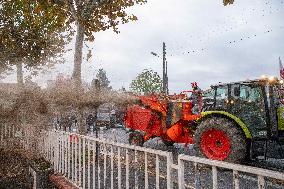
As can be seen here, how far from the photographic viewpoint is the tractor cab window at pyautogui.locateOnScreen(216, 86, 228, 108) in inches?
348

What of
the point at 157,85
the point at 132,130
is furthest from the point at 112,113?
the point at 157,85

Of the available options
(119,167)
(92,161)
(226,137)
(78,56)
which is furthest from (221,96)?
(119,167)

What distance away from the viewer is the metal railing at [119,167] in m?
3.91

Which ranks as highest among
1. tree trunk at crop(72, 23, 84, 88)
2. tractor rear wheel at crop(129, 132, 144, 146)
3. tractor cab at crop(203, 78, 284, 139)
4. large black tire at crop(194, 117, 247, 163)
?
tree trunk at crop(72, 23, 84, 88)

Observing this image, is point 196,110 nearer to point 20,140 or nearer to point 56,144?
point 56,144

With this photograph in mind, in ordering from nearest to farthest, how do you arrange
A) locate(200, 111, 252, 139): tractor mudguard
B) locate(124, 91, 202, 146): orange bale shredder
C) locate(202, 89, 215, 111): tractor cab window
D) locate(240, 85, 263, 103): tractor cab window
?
locate(200, 111, 252, 139): tractor mudguard
locate(240, 85, 263, 103): tractor cab window
locate(202, 89, 215, 111): tractor cab window
locate(124, 91, 202, 146): orange bale shredder

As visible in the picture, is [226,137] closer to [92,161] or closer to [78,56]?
[92,161]

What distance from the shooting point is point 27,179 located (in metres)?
7.95

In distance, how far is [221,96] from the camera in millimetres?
8984

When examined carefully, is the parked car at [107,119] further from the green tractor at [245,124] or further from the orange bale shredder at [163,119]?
the green tractor at [245,124]

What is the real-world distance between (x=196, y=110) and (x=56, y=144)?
16.4ft

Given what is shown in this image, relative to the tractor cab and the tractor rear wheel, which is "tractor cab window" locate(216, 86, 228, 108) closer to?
the tractor cab

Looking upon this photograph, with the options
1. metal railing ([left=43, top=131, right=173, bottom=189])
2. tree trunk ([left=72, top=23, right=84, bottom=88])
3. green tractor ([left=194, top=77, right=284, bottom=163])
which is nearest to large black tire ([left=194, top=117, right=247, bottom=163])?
green tractor ([left=194, top=77, right=284, bottom=163])

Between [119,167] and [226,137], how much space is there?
4.22m
